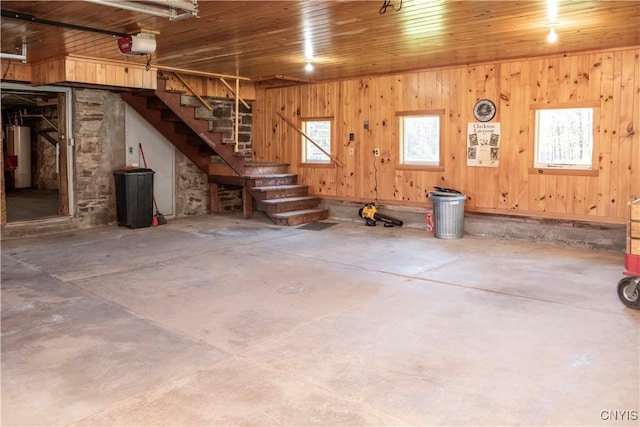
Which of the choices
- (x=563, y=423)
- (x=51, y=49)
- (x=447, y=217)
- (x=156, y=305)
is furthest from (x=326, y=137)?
(x=563, y=423)

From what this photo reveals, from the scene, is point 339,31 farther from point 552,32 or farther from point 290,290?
point 290,290

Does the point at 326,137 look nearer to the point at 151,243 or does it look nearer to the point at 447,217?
the point at 447,217

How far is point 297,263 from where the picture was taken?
236 inches

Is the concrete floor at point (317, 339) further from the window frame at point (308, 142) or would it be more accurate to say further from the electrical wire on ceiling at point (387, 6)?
the window frame at point (308, 142)

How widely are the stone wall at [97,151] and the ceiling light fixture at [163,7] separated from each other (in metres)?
4.39

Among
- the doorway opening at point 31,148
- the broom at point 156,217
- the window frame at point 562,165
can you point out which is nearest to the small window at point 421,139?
the window frame at point 562,165

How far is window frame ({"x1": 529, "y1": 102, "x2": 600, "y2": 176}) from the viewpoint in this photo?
22.0ft

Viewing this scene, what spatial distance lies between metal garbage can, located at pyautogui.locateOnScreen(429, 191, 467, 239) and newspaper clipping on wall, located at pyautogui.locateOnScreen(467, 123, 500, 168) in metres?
0.61

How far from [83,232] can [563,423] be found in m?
7.53

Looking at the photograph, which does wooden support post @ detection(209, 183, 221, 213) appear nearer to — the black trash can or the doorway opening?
the black trash can

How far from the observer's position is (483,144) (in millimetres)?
7637

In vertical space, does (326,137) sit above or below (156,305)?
above

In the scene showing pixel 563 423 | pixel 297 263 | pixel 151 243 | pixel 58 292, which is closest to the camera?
pixel 563 423

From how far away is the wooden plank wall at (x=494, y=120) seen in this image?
6.55 m
